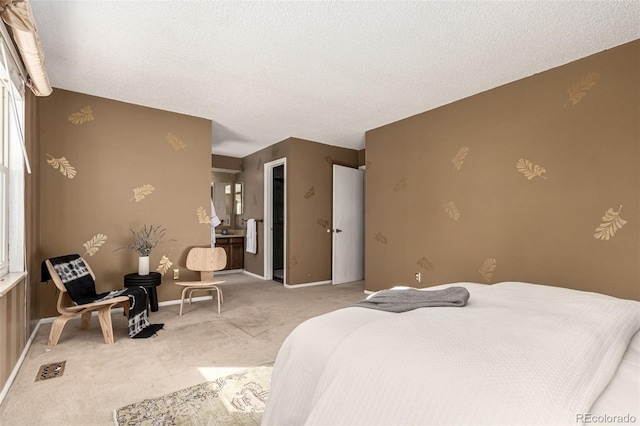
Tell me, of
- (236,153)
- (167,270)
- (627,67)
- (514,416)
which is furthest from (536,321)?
(236,153)

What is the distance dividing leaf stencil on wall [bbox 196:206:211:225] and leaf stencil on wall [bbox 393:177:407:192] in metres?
2.51

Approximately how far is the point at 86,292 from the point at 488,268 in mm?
3877

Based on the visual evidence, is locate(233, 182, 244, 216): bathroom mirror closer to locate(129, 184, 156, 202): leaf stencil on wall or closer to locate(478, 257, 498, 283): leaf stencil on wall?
locate(129, 184, 156, 202): leaf stencil on wall

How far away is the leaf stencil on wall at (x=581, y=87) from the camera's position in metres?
2.70

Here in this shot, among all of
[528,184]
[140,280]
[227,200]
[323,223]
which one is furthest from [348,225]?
[140,280]

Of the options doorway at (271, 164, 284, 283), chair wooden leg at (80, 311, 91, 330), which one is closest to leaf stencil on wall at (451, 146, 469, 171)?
doorway at (271, 164, 284, 283)

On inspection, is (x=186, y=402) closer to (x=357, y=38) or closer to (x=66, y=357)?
(x=66, y=357)

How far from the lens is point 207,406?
187cm

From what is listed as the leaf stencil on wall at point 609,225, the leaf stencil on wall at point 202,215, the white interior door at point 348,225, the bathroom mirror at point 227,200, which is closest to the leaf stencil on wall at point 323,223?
the white interior door at point 348,225

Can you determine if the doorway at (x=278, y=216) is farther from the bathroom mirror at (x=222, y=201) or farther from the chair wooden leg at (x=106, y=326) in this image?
the chair wooden leg at (x=106, y=326)

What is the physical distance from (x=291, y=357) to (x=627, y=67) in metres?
3.22

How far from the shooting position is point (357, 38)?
244 centimetres

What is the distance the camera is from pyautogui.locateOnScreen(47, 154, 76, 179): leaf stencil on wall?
344 centimetres

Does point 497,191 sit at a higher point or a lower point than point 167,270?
higher
